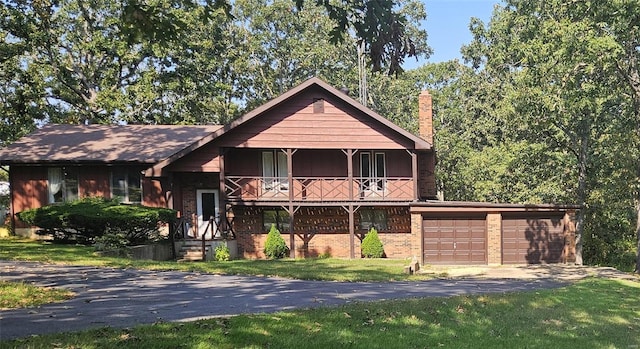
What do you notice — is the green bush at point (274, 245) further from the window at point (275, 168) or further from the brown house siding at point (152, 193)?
the brown house siding at point (152, 193)

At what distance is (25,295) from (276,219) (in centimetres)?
1517

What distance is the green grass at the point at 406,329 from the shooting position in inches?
214

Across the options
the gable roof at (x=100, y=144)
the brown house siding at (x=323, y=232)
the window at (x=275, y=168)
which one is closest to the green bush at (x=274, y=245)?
the brown house siding at (x=323, y=232)

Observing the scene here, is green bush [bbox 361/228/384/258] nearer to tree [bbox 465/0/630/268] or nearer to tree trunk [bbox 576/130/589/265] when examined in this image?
tree [bbox 465/0/630/268]

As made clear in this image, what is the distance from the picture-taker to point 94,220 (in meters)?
17.3

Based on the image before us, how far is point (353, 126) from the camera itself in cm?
2198

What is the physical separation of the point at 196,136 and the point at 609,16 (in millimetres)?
19143

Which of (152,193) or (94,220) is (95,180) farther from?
(94,220)

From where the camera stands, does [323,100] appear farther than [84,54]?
No

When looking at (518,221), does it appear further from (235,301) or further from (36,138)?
(36,138)

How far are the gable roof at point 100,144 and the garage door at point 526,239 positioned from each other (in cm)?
1571

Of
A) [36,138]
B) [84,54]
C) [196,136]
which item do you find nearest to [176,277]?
[196,136]

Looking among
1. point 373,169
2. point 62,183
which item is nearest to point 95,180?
point 62,183

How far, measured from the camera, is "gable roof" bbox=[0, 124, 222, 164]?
21.5 metres
